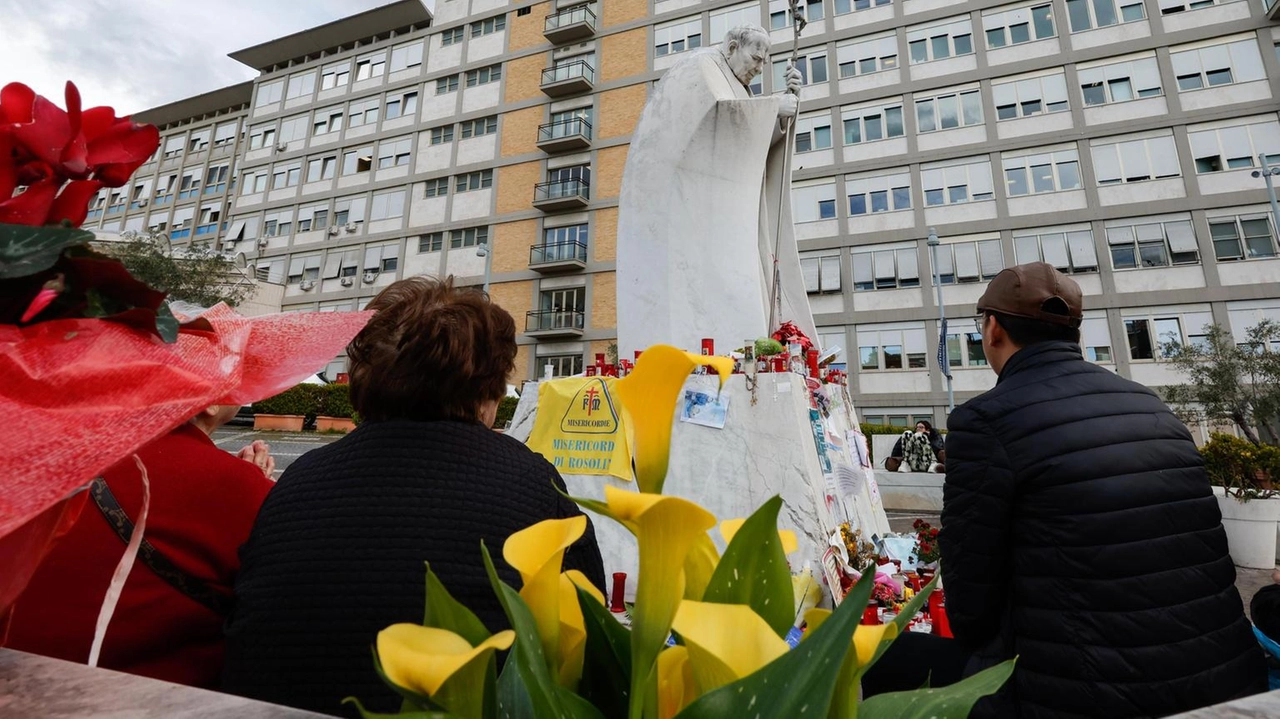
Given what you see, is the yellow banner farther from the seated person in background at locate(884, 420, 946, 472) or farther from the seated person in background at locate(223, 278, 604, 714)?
the seated person in background at locate(884, 420, 946, 472)

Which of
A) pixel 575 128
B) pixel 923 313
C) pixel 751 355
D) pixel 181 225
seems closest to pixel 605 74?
pixel 575 128

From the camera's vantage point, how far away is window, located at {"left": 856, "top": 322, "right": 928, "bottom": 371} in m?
20.0

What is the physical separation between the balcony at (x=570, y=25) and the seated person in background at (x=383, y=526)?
28668 mm

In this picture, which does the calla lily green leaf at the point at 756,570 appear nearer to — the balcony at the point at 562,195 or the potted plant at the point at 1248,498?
the potted plant at the point at 1248,498

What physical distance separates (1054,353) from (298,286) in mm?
33223

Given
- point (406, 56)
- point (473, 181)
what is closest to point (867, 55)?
point (473, 181)

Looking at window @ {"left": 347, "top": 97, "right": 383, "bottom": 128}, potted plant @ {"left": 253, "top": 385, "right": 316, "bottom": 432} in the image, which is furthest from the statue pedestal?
window @ {"left": 347, "top": 97, "right": 383, "bottom": 128}

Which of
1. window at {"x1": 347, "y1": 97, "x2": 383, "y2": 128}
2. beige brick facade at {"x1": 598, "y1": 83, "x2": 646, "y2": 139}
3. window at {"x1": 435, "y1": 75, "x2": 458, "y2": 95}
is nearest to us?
beige brick facade at {"x1": 598, "y1": 83, "x2": 646, "y2": 139}

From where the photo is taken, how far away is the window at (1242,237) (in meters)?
17.4

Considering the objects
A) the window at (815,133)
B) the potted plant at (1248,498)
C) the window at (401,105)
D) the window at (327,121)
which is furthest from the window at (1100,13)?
the window at (327,121)

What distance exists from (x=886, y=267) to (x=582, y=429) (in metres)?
19.7

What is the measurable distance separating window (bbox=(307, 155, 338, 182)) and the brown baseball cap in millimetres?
34196

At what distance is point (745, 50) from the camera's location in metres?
5.32

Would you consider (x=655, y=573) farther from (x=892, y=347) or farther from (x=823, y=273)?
(x=823, y=273)
